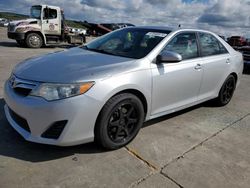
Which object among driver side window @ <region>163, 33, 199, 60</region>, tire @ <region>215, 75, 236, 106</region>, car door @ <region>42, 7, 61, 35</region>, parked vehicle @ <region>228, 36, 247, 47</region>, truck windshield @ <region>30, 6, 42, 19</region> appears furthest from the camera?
parked vehicle @ <region>228, 36, 247, 47</region>

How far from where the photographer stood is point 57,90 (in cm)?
272

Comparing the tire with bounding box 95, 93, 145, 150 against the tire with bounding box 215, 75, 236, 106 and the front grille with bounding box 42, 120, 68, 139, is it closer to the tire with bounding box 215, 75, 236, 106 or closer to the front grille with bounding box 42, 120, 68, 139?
the front grille with bounding box 42, 120, 68, 139

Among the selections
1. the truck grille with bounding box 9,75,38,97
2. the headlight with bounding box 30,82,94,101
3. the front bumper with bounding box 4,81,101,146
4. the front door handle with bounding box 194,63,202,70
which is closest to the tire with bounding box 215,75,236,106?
the front door handle with bounding box 194,63,202,70

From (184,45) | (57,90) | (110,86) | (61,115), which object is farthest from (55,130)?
(184,45)

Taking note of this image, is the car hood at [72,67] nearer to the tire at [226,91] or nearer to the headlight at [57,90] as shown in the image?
the headlight at [57,90]

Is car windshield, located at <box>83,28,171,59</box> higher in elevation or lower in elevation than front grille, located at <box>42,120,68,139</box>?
higher

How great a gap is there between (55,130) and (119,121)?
77cm

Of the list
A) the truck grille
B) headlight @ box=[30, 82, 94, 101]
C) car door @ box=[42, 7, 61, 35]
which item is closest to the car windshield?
headlight @ box=[30, 82, 94, 101]

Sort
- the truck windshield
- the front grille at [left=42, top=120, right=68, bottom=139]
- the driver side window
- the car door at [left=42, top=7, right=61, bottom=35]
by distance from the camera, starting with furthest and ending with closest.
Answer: the car door at [left=42, top=7, right=61, bottom=35] → the truck windshield → the driver side window → the front grille at [left=42, top=120, right=68, bottom=139]

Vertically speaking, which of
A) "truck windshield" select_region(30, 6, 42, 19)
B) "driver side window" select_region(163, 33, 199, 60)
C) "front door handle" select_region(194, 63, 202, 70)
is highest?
"truck windshield" select_region(30, 6, 42, 19)

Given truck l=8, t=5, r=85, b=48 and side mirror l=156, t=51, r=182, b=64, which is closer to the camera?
side mirror l=156, t=51, r=182, b=64

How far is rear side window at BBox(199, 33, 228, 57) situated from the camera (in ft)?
14.6

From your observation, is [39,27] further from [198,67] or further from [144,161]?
[144,161]

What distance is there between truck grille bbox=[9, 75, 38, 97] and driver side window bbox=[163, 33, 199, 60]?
1845mm
